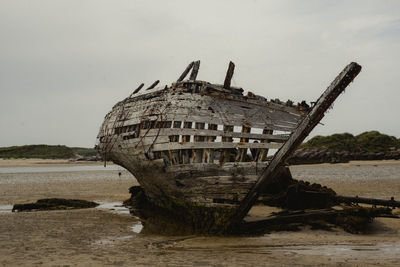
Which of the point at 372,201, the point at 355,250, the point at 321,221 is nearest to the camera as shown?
the point at 355,250

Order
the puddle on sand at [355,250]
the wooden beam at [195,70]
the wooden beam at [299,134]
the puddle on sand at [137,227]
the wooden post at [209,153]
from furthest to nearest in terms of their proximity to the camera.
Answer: the wooden beam at [195,70]
the puddle on sand at [137,227]
the wooden post at [209,153]
the wooden beam at [299,134]
the puddle on sand at [355,250]

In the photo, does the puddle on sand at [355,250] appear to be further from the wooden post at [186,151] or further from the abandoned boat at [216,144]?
the wooden post at [186,151]

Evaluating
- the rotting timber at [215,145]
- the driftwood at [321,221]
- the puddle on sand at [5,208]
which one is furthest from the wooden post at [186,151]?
the puddle on sand at [5,208]

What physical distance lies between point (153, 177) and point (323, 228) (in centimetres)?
388

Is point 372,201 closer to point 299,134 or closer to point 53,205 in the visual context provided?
point 299,134

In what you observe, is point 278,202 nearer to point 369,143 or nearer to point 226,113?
point 226,113

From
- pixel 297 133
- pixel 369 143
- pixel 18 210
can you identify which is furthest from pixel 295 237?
pixel 369 143

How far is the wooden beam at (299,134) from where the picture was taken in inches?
258

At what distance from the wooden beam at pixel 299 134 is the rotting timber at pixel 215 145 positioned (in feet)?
0.05

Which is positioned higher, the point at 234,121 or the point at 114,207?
the point at 234,121

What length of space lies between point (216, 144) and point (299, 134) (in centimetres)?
158

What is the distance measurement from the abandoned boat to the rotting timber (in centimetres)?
2

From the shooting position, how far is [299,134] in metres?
6.76

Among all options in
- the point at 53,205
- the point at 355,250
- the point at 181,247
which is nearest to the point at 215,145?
the point at 181,247
